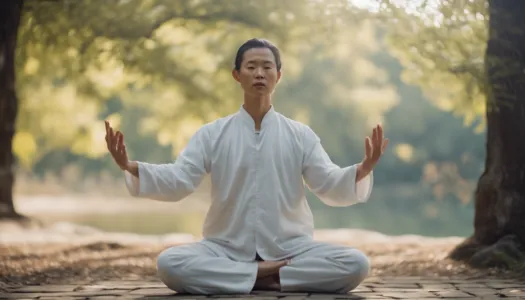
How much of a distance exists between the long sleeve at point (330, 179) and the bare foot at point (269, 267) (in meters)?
0.42

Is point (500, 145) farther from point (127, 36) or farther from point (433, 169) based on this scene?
point (433, 169)

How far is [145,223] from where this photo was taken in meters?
18.9

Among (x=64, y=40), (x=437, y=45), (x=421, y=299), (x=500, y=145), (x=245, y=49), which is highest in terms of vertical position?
(x=64, y=40)

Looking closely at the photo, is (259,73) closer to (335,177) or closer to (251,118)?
(251,118)

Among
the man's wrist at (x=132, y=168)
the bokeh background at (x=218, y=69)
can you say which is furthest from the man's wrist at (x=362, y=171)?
the bokeh background at (x=218, y=69)

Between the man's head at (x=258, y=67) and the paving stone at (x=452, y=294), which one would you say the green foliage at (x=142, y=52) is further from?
the paving stone at (x=452, y=294)

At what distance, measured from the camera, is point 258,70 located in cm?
396

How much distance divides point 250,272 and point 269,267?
0.11m

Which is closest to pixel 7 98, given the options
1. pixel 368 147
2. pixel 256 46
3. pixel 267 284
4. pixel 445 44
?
pixel 445 44

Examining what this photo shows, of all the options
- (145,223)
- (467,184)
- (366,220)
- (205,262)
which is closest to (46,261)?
(205,262)

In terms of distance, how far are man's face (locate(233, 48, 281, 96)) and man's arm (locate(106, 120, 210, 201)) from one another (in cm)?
37

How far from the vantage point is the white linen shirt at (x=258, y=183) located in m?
3.91

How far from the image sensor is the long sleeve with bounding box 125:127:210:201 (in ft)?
12.4

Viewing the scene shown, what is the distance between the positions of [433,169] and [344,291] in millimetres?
28765
